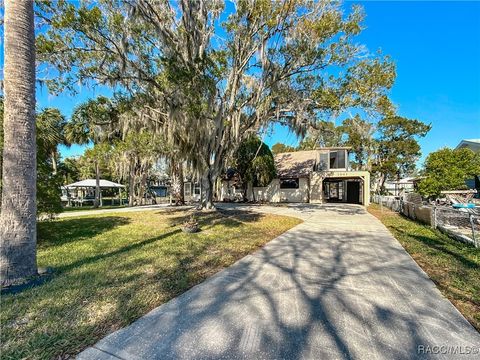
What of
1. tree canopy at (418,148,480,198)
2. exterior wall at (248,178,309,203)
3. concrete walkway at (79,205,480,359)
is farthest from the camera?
exterior wall at (248,178,309,203)

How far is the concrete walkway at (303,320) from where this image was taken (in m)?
2.03

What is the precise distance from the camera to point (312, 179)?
66.2ft

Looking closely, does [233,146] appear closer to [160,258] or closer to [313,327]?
[160,258]

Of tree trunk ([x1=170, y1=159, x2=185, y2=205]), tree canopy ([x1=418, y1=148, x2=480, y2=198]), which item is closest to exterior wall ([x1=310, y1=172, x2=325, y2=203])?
tree canopy ([x1=418, y1=148, x2=480, y2=198])

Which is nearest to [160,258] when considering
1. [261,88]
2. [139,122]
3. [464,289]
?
[464,289]

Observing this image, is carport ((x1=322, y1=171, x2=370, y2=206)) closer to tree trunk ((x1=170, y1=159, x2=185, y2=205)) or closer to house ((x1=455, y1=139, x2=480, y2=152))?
house ((x1=455, y1=139, x2=480, y2=152))

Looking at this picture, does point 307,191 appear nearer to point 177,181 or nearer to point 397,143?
point 177,181

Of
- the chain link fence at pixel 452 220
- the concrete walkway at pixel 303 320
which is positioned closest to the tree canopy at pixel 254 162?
the chain link fence at pixel 452 220

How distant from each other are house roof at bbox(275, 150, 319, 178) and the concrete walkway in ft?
55.0

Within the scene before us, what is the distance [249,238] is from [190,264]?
2416 mm

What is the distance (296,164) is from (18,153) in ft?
66.3

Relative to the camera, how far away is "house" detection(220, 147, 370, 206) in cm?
1962

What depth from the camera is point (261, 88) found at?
1051 cm

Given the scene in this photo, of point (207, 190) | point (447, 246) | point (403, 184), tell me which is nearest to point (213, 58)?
point (207, 190)
